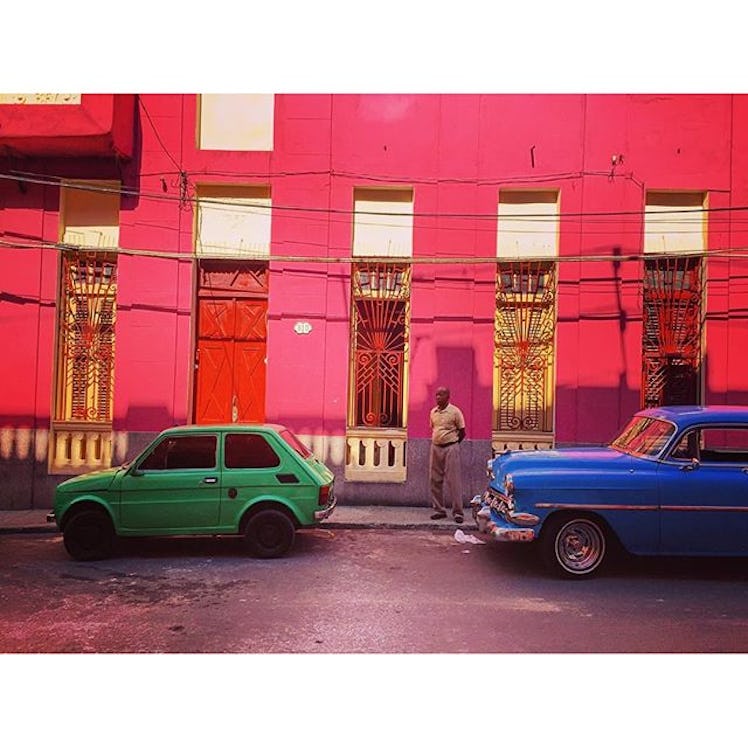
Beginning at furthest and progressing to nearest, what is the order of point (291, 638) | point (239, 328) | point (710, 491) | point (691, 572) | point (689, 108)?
point (239, 328) < point (689, 108) < point (691, 572) < point (710, 491) < point (291, 638)

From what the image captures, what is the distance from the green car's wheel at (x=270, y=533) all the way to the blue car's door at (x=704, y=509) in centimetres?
362

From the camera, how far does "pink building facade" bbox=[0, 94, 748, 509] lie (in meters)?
9.09

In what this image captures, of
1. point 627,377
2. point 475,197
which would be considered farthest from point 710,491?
point 475,197

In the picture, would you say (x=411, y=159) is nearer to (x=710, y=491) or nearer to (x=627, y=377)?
(x=627, y=377)

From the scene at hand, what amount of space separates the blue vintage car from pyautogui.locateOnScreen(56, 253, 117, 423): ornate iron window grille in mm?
6306

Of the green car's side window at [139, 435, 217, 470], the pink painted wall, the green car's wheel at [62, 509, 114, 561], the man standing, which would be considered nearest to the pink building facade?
the pink painted wall

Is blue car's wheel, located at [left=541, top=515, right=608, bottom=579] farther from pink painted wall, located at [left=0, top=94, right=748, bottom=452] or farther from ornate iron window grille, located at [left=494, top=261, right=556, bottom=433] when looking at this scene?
ornate iron window grille, located at [left=494, top=261, right=556, bottom=433]

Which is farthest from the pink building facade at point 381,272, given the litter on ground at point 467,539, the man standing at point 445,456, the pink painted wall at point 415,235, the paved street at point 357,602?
the paved street at point 357,602

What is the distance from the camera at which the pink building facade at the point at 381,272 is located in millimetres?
9094

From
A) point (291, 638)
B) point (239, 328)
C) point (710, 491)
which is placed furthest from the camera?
point (239, 328)

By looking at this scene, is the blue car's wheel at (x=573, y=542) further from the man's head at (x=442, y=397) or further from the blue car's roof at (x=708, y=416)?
the man's head at (x=442, y=397)

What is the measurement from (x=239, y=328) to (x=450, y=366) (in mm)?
3190

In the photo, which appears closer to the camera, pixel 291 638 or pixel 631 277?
pixel 291 638

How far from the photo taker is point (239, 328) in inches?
379
